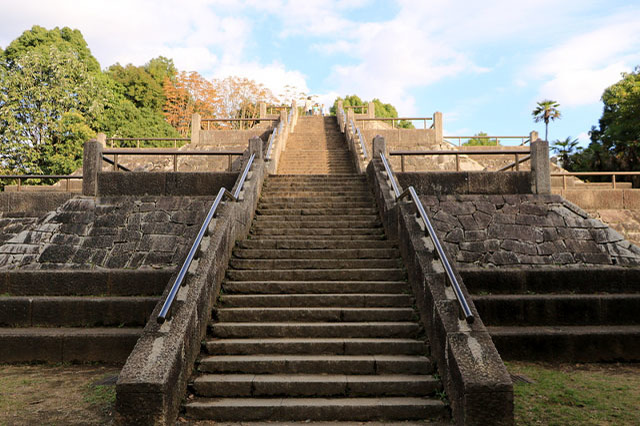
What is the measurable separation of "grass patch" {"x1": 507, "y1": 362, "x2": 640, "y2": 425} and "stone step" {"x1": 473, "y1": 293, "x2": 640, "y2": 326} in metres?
0.79

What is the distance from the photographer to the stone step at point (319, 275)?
255 inches

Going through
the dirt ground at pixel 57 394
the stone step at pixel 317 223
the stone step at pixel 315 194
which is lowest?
the dirt ground at pixel 57 394

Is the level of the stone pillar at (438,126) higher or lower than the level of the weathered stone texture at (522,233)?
higher

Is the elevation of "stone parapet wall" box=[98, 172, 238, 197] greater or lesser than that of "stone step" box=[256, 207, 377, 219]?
greater

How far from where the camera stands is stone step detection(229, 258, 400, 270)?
22.2ft

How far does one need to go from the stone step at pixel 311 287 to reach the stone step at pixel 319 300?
0.23m

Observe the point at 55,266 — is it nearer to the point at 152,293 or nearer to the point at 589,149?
the point at 152,293

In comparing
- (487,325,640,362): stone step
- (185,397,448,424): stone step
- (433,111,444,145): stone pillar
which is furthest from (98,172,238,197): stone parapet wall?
(433,111,444,145): stone pillar

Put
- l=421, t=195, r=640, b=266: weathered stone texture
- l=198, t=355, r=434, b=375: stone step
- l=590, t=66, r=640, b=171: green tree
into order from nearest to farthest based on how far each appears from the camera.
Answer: l=198, t=355, r=434, b=375: stone step → l=421, t=195, r=640, b=266: weathered stone texture → l=590, t=66, r=640, b=171: green tree

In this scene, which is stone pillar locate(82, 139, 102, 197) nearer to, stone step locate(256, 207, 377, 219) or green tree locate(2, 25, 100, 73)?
stone step locate(256, 207, 377, 219)

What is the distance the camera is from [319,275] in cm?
650

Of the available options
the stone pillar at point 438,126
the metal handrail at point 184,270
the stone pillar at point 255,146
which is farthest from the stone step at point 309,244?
the stone pillar at point 438,126

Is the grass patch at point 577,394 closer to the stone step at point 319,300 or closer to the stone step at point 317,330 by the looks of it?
the stone step at point 317,330

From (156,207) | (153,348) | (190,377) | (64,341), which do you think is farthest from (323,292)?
(156,207)
